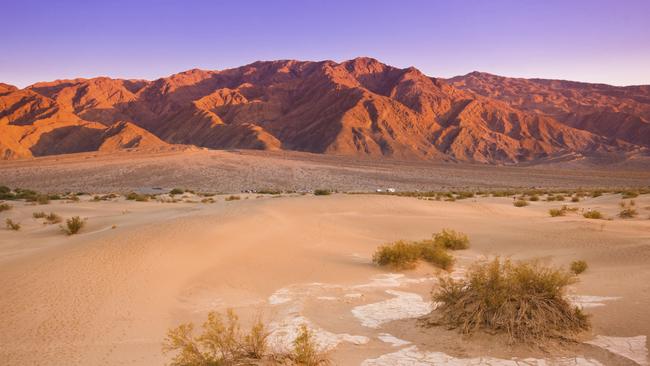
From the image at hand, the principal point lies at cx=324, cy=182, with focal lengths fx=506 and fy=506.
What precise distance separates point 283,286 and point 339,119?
96.1 meters

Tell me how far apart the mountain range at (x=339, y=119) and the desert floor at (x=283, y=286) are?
224 ft

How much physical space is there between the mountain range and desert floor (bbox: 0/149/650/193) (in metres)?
17.5

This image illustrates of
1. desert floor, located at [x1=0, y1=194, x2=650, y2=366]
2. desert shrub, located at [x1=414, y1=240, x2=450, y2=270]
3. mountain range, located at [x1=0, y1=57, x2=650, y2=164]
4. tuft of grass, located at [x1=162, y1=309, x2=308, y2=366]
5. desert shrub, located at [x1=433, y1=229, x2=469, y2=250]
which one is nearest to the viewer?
tuft of grass, located at [x1=162, y1=309, x2=308, y2=366]

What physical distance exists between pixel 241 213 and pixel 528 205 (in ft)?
55.1

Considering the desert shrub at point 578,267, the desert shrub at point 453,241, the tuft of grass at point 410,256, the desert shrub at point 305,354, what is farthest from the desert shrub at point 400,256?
the desert shrub at point 305,354

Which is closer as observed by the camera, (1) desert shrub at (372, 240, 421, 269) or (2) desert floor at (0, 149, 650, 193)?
(1) desert shrub at (372, 240, 421, 269)

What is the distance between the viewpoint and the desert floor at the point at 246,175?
156 ft

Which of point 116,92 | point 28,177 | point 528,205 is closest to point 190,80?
point 116,92

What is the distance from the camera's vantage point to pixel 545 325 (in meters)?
6.33

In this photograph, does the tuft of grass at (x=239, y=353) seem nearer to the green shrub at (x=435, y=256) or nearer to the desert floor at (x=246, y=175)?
the green shrub at (x=435, y=256)

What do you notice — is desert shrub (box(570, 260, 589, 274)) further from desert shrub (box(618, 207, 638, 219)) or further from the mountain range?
the mountain range

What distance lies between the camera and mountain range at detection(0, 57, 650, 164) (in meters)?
95.6

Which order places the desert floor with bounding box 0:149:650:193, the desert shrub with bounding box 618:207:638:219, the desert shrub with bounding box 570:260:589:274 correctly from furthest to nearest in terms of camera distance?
the desert floor with bounding box 0:149:650:193 < the desert shrub with bounding box 618:207:638:219 < the desert shrub with bounding box 570:260:589:274

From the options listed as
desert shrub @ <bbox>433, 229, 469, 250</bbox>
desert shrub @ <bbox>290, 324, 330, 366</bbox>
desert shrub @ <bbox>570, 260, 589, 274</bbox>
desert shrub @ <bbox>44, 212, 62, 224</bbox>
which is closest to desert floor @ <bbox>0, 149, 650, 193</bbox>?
desert shrub @ <bbox>44, 212, 62, 224</bbox>
